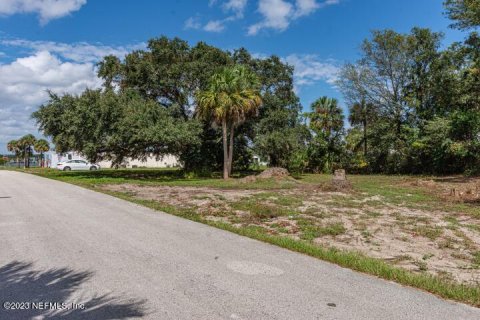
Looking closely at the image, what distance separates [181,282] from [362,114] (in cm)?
3269

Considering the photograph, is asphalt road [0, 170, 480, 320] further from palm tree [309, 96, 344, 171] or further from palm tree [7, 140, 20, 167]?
palm tree [7, 140, 20, 167]

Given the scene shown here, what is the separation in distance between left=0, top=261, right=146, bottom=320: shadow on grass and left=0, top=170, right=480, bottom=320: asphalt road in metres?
0.01

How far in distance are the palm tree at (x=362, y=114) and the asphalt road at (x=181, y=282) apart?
29482 mm

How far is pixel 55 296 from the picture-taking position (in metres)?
3.76

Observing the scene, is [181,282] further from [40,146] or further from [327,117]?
[40,146]

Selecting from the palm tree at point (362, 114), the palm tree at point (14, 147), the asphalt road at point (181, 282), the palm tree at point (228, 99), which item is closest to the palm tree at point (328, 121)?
the palm tree at point (362, 114)

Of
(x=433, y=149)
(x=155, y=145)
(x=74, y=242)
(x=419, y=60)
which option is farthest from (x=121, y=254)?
(x=419, y=60)

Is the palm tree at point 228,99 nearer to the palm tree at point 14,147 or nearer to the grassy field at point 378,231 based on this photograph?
the grassy field at point 378,231

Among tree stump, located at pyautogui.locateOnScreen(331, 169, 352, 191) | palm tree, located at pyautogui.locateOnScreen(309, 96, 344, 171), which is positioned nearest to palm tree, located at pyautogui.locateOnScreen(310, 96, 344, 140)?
palm tree, located at pyautogui.locateOnScreen(309, 96, 344, 171)

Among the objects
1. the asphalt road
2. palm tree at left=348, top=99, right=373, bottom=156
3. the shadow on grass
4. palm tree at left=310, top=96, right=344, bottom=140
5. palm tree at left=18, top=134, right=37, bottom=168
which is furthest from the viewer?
palm tree at left=18, top=134, right=37, bottom=168

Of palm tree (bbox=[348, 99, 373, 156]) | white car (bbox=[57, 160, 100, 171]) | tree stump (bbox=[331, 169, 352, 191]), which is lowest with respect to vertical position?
tree stump (bbox=[331, 169, 352, 191])

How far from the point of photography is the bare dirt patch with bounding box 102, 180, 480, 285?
216 inches

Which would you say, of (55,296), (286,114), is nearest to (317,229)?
(55,296)

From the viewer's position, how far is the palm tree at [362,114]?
33.4 meters
